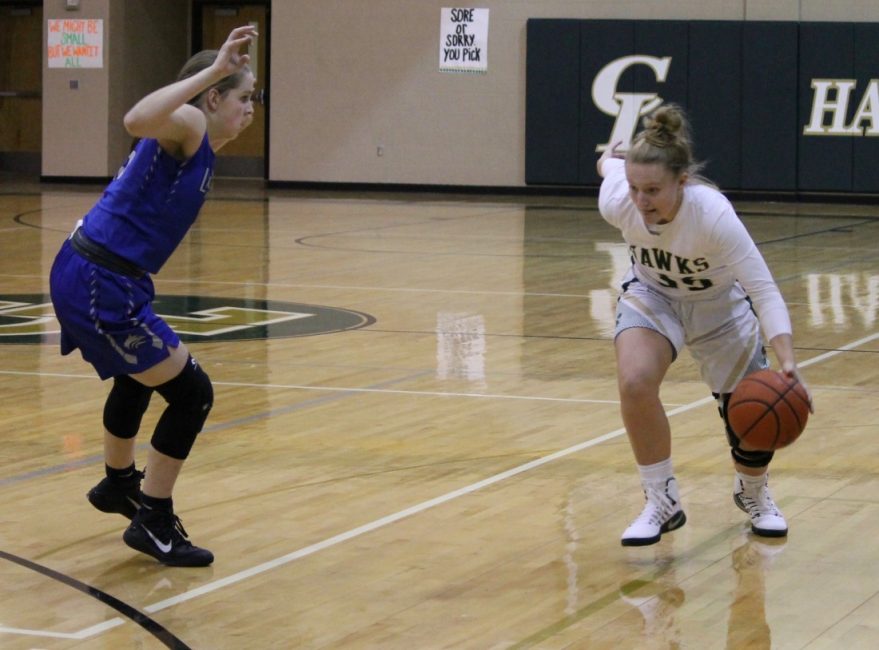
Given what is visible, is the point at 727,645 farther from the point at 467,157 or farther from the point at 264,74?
the point at 264,74

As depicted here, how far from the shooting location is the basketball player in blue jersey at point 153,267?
13.4 feet

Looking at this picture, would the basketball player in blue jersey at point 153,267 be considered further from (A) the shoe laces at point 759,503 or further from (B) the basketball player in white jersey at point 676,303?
(A) the shoe laces at point 759,503

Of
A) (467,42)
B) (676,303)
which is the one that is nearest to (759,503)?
(676,303)

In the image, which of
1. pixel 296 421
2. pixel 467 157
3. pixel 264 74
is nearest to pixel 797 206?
pixel 467 157

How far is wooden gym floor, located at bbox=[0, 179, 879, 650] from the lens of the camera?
374 cm

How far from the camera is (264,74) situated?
933 inches

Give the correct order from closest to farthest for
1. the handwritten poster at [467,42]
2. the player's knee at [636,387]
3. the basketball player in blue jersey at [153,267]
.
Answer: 1. the basketball player in blue jersey at [153,267]
2. the player's knee at [636,387]
3. the handwritten poster at [467,42]

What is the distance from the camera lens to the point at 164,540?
13.8ft

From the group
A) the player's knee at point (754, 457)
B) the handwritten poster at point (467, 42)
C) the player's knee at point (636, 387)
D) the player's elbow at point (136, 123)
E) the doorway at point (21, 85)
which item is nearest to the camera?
the player's elbow at point (136, 123)


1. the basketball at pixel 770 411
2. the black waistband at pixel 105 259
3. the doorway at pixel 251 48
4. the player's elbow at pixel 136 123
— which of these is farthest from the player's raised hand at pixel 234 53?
the doorway at pixel 251 48

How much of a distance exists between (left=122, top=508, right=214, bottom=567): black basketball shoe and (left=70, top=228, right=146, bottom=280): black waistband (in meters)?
0.67

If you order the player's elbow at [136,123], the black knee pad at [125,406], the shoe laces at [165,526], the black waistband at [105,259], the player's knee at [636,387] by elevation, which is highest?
the player's elbow at [136,123]

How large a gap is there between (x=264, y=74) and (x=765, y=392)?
20.2 metres

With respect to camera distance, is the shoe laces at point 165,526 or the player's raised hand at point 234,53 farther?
the shoe laces at point 165,526
